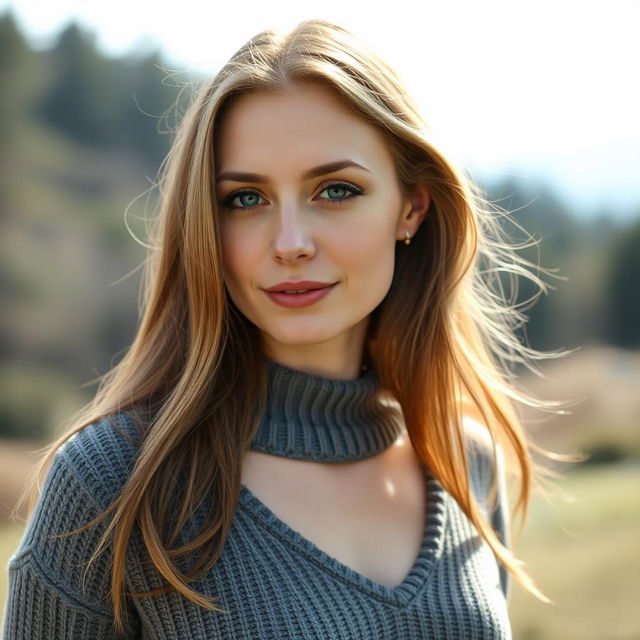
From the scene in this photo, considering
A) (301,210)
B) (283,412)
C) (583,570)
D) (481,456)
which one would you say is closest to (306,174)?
(301,210)

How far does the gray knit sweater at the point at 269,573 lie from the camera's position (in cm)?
156

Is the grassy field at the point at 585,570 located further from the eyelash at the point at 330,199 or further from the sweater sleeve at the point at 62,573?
the sweater sleeve at the point at 62,573

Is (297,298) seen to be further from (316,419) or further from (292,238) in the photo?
(316,419)

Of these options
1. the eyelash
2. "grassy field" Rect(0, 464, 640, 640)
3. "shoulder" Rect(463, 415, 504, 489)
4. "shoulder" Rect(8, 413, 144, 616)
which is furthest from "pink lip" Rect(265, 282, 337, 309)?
"grassy field" Rect(0, 464, 640, 640)

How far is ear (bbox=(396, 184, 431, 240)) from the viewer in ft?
6.59

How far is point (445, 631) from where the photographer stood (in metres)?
1.79

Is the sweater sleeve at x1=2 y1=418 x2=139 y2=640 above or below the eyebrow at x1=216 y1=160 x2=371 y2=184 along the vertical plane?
below

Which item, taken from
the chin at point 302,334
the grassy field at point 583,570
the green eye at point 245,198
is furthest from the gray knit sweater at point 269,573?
the grassy field at point 583,570

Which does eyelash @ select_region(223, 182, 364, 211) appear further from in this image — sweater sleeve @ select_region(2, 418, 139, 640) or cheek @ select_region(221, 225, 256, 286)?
sweater sleeve @ select_region(2, 418, 139, 640)

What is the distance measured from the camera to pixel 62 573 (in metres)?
1.55

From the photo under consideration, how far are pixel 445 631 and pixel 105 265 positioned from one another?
44.0ft

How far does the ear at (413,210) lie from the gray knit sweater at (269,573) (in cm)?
36

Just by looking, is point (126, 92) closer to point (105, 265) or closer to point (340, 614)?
point (105, 265)

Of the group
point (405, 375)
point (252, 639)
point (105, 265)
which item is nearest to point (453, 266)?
point (405, 375)
